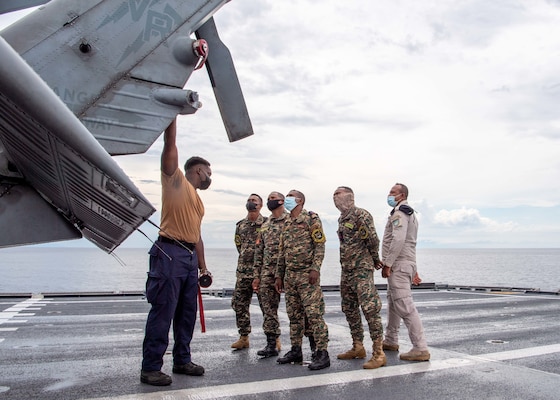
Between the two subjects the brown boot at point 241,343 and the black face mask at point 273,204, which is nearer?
the black face mask at point 273,204

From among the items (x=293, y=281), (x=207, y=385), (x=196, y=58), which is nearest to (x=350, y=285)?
(x=293, y=281)

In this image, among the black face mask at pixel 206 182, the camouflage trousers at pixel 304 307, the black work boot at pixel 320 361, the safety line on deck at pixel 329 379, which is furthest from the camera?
the camouflage trousers at pixel 304 307

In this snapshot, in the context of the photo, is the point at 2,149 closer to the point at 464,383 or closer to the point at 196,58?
the point at 196,58

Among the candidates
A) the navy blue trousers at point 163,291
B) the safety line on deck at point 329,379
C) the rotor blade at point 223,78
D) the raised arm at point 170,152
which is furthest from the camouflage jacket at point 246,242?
the rotor blade at point 223,78

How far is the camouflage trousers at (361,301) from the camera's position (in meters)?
5.73

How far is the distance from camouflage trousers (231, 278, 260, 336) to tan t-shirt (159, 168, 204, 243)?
1.96m

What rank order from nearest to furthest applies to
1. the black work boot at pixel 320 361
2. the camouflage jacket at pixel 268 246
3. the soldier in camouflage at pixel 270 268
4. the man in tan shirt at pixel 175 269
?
the man in tan shirt at pixel 175 269
the black work boot at pixel 320 361
the soldier in camouflage at pixel 270 268
the camouflage jacket at pixel 268 246

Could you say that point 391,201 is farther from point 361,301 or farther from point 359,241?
point 361,301

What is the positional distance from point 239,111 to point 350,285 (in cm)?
265

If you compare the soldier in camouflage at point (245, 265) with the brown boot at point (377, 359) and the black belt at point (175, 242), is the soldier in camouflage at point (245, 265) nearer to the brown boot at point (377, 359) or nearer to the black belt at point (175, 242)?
the black belt at point (175, 242)

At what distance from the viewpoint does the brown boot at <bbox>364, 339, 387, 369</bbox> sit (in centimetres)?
544

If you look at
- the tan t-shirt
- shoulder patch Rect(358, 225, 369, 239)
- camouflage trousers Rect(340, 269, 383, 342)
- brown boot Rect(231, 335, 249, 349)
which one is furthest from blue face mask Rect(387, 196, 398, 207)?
the tan t-shirt

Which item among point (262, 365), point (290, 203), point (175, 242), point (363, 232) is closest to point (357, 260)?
point (363, 232)

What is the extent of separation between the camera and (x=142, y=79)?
12.4ft
